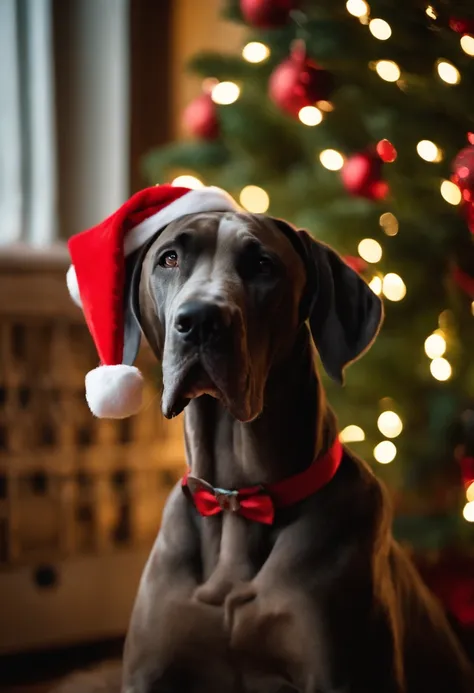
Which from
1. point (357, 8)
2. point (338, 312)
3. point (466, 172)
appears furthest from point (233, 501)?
point (357, 8)

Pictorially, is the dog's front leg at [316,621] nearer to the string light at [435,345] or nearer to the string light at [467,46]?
the string light at [435,345]

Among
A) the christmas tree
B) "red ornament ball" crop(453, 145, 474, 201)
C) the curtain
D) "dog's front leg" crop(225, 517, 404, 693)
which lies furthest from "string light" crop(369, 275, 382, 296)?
the curtain

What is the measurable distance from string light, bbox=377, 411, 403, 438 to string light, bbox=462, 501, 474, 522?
0.20 metres

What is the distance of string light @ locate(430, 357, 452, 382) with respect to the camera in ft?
5.32

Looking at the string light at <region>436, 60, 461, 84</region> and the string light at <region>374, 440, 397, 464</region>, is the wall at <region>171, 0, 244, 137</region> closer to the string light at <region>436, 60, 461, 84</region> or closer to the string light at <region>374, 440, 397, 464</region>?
the string light at <region>436, 60, 461, 84</region>

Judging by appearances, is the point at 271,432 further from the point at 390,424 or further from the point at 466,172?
the point at 390,424

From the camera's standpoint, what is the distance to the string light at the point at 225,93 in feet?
5.88

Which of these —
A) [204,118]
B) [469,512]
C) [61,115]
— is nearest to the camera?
[469,512]

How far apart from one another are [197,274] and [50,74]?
1.21 metres

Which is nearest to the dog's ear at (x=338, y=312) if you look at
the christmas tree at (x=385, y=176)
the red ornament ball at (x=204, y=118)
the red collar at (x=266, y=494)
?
the red collar at (x=266, y=494)

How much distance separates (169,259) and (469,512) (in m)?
0.88

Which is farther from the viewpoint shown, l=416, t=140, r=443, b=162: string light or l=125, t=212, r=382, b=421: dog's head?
l=416, t=140, r=443, b=162: string light

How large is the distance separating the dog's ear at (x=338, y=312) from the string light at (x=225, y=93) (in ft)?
2.71

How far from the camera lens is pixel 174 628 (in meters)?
1.01
